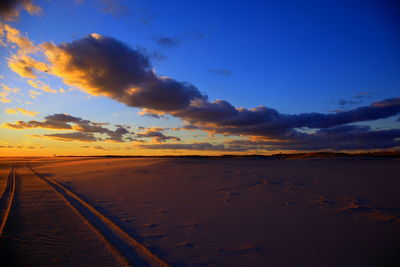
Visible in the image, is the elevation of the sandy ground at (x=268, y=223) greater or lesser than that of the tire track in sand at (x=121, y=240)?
greater

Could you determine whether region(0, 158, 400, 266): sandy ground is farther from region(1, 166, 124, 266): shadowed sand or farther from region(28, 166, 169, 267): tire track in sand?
region(1, 166, 124, 266): shadowed sand

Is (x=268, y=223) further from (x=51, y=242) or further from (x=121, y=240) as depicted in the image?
(x=51, y=242)

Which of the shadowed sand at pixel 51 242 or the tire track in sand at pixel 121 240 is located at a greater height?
the shadowed sand at pixel 51 242

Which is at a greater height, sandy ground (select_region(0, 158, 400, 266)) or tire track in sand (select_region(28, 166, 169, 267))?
sandy ground (select_region(0, 158, 400, 266))

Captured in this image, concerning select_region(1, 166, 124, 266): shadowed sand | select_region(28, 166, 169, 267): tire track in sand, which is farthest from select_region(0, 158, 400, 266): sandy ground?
select_region(1, 166, 124, 266): shadowed sand

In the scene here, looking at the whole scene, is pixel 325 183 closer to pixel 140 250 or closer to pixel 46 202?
pixel 140 250

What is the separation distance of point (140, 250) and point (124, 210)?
349 cm

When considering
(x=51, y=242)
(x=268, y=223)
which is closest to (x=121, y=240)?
(x=51, y=242)

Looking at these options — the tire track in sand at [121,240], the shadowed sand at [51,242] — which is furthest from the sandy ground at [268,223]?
the shadowed sand at [51,242]

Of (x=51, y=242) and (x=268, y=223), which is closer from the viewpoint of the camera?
(x=51, y=242)

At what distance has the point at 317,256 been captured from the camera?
169 inches

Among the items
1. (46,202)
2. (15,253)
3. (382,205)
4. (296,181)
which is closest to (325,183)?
(296,181)

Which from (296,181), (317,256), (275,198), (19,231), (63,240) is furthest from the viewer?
(296,181)

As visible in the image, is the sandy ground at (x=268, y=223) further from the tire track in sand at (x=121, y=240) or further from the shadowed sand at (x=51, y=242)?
the shadowed sand at (x=51, y=242)
